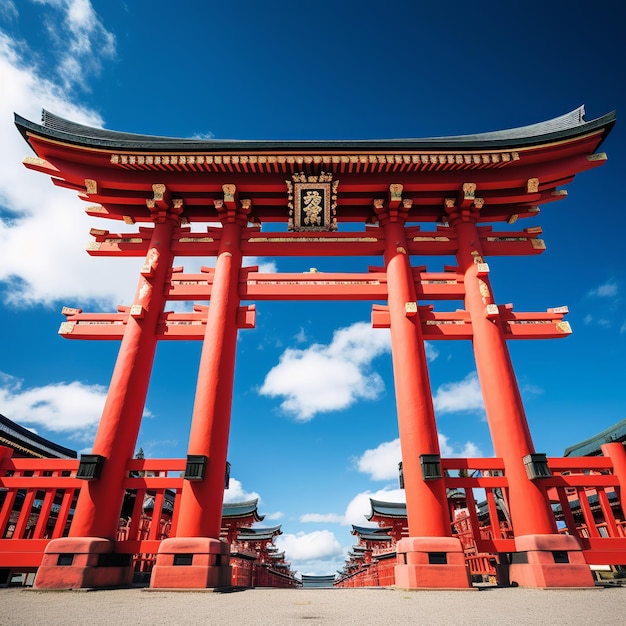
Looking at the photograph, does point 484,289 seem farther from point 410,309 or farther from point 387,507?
point 387,507

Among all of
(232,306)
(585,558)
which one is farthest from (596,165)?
(232,306)

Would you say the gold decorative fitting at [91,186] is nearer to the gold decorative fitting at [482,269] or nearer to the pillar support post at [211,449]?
the pillar support post at [211,449]

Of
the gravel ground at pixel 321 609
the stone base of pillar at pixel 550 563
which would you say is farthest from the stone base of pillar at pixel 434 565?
the stone base of pillar at pixel 550 563

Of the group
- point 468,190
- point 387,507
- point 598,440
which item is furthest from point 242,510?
point 468,190

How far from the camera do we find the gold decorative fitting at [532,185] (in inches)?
398

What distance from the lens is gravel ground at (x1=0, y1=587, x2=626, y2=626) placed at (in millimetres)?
3555

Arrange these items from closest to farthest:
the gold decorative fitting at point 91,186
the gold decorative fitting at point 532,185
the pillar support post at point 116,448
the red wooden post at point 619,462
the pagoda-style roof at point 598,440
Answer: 1. the pillar support post at point 116,448
2. the red wooden post at point 619,462
3. the gold decorative fitting at point 91,186
4. the gold decorative fitting at point 532,185
5. the pagoda-style roof at point 598,440

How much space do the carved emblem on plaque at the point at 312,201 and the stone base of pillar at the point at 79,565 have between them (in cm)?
829

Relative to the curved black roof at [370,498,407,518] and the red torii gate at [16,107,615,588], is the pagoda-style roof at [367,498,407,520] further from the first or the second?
the red torii gate at [16,107,615,588]

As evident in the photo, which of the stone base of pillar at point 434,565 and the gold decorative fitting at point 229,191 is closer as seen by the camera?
the stone base of pillar at point 434,565

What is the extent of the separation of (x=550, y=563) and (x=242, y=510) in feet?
83.2

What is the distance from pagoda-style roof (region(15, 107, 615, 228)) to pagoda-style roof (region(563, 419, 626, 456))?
11.8 m

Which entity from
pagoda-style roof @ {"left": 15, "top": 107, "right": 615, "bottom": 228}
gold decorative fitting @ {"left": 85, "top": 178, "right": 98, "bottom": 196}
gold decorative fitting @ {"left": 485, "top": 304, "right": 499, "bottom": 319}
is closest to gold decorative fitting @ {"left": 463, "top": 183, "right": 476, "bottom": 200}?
pagoda-style roof @ {"left": 15, "top": 107, "right": 615, "bottom": 228}

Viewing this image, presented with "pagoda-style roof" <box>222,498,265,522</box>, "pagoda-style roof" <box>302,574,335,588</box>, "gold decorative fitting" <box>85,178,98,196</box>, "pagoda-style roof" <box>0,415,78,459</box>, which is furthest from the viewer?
"pagoda-style roof" <box>302,574,335,588</box>
